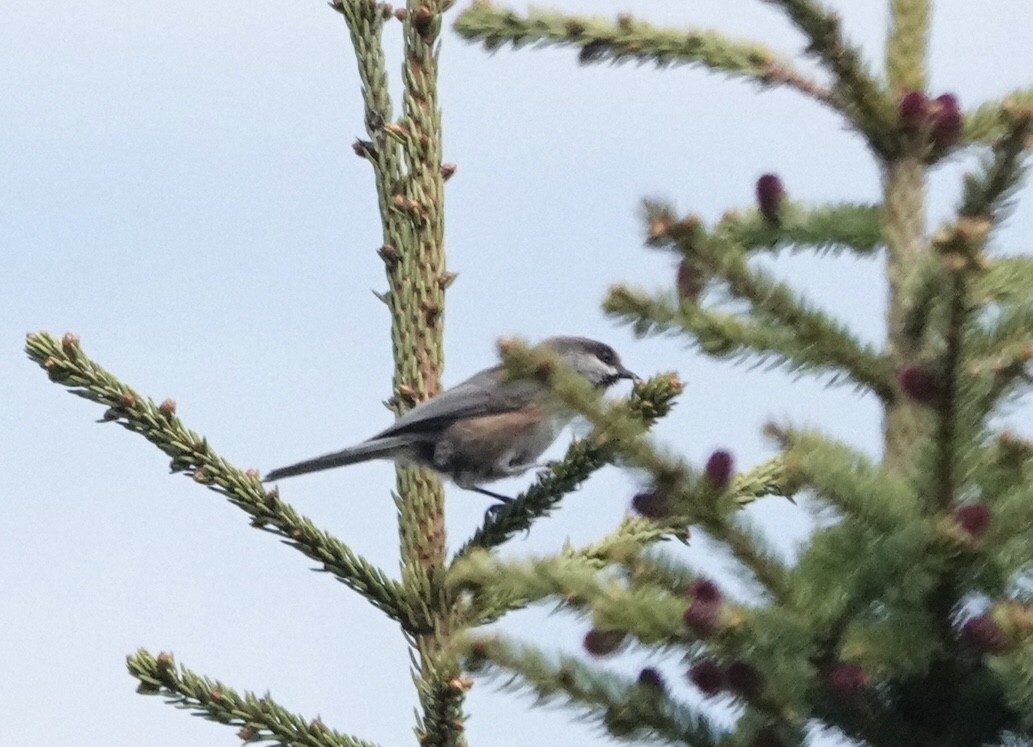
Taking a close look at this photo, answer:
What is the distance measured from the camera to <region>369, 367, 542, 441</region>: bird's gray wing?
184 inches

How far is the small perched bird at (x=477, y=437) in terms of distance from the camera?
17.4 ft

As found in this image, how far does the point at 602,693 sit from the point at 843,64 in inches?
44.6

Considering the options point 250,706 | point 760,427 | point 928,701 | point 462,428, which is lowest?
point 928,701

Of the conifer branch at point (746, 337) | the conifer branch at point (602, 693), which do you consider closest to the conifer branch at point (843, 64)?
the conifer branch at point (746, 337)

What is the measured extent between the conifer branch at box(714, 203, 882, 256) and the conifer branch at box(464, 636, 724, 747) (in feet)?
2.78

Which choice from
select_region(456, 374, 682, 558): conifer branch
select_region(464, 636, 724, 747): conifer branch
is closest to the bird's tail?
select_region(456, 374, 682, 558): conifer branch

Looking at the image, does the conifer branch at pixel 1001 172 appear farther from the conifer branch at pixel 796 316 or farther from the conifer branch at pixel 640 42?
the conifer branch at pixel 640 42

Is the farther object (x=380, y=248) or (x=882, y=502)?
(x=380, y=248)

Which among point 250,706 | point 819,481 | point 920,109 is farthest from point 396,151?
point 819,481

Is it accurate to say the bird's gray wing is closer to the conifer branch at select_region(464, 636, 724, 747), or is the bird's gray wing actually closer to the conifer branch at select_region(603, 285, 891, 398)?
the conifer branch at select_region(603, 285, 891, 398)

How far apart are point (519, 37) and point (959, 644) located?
152cm

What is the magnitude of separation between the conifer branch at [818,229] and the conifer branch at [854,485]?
27.6 inches

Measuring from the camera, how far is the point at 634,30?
2.77 metres

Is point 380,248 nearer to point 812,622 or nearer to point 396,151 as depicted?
point 396,151
